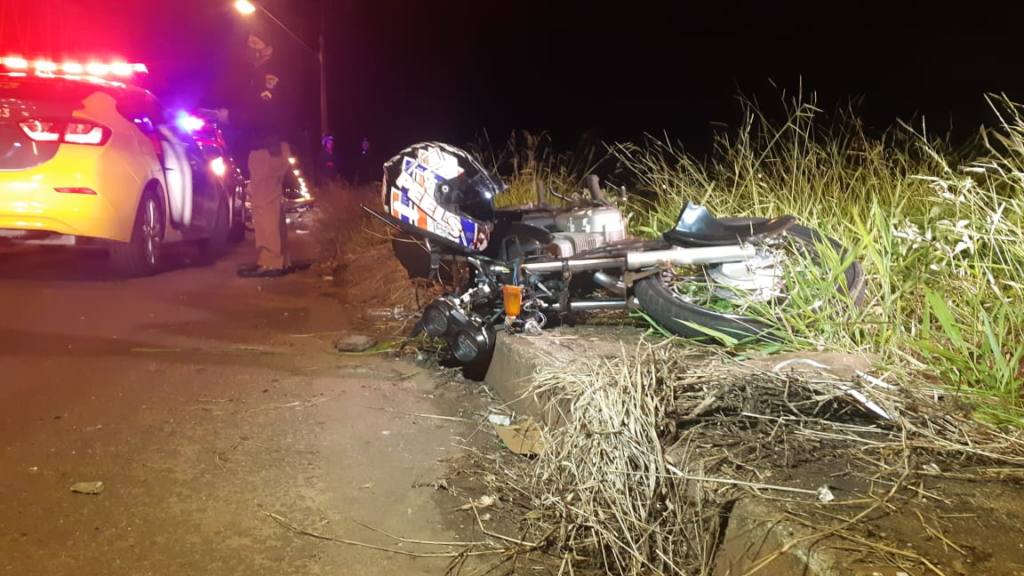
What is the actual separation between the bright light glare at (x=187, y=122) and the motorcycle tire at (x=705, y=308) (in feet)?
19.8

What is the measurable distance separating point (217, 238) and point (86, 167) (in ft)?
10.1

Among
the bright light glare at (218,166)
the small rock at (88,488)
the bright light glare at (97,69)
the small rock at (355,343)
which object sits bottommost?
the small rock at (88,488)

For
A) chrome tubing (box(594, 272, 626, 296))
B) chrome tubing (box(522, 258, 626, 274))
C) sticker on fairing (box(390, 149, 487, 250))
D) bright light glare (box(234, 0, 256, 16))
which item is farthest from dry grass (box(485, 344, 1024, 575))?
bright light glare (box(234, 0, 256, 16))

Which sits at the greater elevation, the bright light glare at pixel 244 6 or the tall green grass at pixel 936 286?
the bright light glare at pixel 244 6

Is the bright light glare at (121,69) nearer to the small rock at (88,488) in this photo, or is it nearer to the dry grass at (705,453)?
the small rock at (88,488)

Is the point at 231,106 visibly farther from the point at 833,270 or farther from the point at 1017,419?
the point at 1017,419

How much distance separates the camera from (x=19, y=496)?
9.16ft

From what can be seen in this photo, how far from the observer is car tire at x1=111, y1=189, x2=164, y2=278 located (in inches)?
275

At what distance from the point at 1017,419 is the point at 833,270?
1261 millimetres

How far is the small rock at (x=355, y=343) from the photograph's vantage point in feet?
16.3

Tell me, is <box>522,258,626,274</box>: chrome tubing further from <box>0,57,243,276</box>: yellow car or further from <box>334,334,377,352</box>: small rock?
<box>0,57,243,276</box>: yellow car

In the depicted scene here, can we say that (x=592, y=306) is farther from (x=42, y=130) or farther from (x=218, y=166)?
(x=218, y=166)

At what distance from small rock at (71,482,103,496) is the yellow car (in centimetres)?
413

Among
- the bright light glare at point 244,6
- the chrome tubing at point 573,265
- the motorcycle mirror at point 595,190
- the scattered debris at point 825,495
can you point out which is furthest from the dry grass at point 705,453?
the bright light glare at point 244,6
